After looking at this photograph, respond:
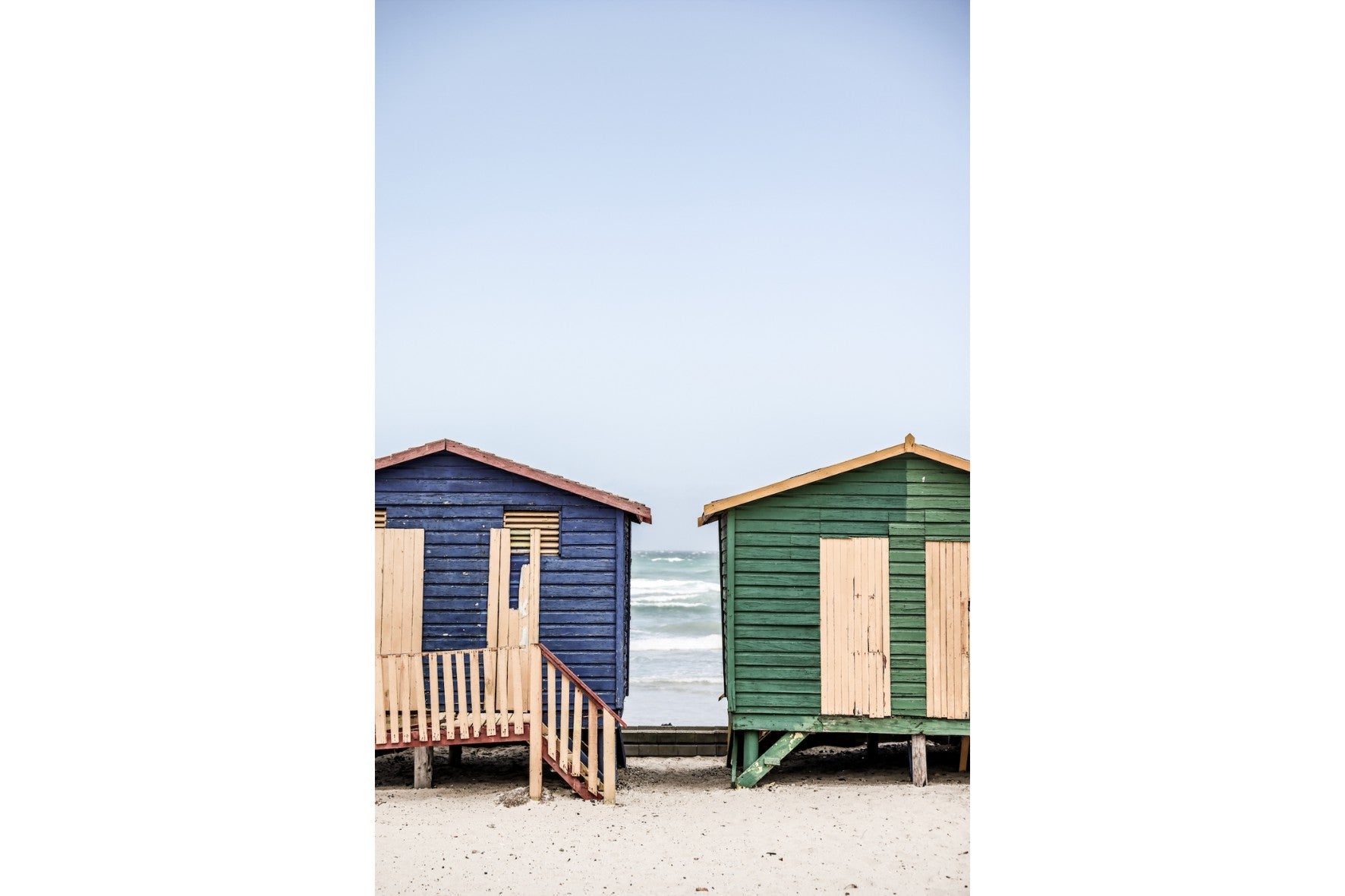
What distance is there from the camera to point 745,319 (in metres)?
31.6

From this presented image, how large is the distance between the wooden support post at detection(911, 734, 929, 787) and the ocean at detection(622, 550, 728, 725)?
19.4ft

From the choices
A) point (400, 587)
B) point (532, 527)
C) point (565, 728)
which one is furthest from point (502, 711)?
point (532, 527)

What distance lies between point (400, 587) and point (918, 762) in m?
4.90

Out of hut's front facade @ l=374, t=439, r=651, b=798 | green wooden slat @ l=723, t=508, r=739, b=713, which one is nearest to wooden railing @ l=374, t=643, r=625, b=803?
hut's front facade @ l=374, t=439, r=651, b=798

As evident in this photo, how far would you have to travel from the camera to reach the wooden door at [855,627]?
830 centimetres

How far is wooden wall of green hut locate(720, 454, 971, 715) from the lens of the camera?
836cm

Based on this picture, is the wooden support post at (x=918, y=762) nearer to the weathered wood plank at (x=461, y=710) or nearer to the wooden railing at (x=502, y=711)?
the wooden railing at (x=502, y=711)

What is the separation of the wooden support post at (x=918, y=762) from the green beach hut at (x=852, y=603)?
0.01 meters

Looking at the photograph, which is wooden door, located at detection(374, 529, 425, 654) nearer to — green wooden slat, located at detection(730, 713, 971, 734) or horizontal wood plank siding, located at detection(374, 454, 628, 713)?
horizontal wood plank siding, located at detection(374, 454, 628, 713)
